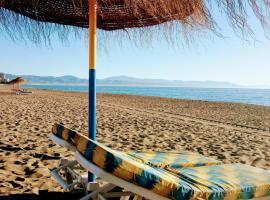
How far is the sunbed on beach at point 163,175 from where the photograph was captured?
71.4 inches

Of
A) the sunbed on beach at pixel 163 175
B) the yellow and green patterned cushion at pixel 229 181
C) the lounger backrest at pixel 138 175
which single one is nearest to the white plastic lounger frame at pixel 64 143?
the sunbed on beach at pixel 163 175

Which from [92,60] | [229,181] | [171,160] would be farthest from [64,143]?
[229,181]

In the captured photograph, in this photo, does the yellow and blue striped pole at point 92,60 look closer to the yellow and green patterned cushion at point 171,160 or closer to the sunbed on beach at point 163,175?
the sunbed on beach at point 163,175

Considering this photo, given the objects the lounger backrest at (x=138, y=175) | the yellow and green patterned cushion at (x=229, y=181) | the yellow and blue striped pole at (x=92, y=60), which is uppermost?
the yellow and blue striped pole at (x=92, y=60)

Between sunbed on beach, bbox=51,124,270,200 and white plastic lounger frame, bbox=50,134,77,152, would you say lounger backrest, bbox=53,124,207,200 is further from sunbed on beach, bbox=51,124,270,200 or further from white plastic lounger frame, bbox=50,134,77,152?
white plastic lounger frame, bbox=50,134,77,152

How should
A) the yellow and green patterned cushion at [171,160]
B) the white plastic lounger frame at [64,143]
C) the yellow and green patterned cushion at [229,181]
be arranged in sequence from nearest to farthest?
the yellow and green patterned cushion at [229,181]
the white plastic lounger frame at [64,143]
the yellow and green patterned cushion at [171,160]

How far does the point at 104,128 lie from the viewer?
8297 millimetres

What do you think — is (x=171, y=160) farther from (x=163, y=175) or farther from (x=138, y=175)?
(x=138, y=175)

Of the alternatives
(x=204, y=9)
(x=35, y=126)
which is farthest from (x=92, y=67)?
(x=35, y=126)

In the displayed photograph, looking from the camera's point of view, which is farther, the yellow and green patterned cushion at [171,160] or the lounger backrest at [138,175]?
the yellow and green patterned cushion at [171,160]

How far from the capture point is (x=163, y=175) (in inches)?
77.2

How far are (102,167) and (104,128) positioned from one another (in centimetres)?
650

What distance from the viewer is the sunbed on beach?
71.4 inches

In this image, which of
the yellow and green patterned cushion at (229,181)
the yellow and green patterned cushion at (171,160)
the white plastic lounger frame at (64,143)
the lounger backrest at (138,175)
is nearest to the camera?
the lounger backrest at (138,175)
